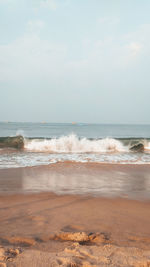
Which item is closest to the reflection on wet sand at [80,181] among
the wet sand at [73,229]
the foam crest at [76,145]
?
the wet sand at [73,229]

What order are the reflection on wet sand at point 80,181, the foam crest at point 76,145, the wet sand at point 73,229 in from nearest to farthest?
the wet sand at point 73,229 → the reflection on wet sand at point 80,181 → the foam crest at point 76,145

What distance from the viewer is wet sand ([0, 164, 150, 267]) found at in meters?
1.98

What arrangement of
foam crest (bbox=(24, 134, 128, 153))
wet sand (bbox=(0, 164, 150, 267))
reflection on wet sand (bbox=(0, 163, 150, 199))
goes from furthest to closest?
foam crest (bbox=(24, 134, 128, 153)), reflection on wet sand (bbox=(0, 163, 150, 199)), wet sand (bbox=(0, 164, 150, 267))

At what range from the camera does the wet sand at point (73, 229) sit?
1978mm

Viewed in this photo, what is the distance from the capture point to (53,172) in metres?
6.97

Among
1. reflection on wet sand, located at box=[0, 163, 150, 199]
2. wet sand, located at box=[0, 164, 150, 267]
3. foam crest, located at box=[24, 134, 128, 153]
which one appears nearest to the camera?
wet sand, located at box=[0, 164, 150, 267]

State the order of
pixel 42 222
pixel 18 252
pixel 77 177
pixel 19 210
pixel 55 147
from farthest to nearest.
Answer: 1. pixel 55 147
2. pixel 77 177
3. pixel 19 210
4. pixel 42 222
5. pixel 18 252

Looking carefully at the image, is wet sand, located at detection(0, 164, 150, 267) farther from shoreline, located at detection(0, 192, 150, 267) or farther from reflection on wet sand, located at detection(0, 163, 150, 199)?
reflection on wet sand, located at detection(0, 163, 150, 199)

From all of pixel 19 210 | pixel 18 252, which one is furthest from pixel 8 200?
pixel 18 252

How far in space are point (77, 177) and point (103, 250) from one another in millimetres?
4179

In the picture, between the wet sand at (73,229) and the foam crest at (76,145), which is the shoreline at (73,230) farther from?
the foam crest at (76,145)

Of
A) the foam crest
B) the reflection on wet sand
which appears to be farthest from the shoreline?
the foam crest

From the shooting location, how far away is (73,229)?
285 centimetres

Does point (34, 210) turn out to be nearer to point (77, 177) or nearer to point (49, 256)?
point (49, 256)
